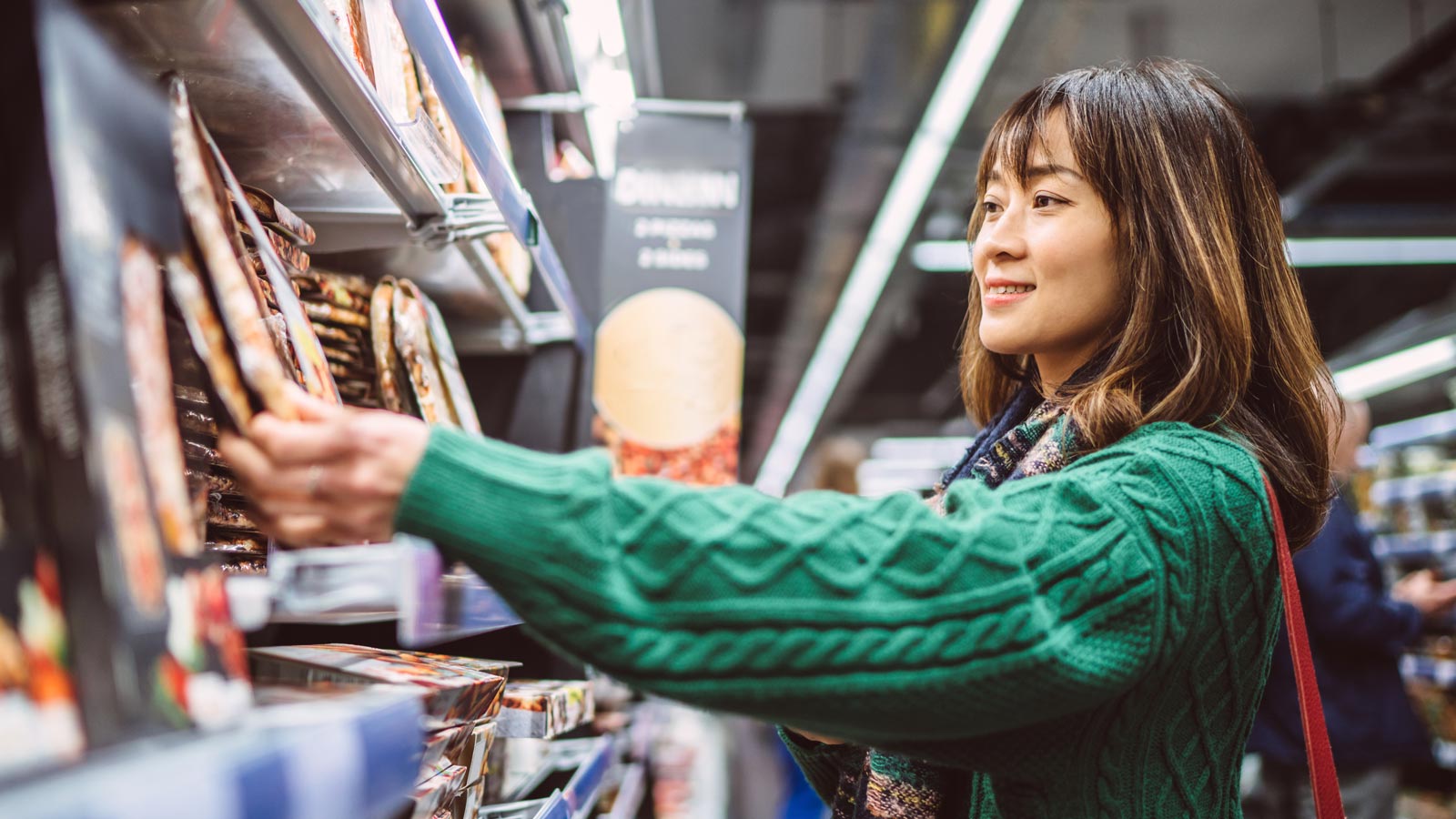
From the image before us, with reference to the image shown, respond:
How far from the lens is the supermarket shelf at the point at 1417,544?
540cm

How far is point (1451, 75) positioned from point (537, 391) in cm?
503

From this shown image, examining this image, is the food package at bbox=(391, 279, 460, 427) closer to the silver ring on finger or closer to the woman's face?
the silver ring on finger

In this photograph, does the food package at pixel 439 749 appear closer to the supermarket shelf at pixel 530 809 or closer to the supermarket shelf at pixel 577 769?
the supermarket shelf at pixel 530 809

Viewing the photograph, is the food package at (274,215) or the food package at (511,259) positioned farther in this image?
the food package at (511,259)

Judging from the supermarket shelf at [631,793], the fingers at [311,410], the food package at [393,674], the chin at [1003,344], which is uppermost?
the chin at [1003,344]

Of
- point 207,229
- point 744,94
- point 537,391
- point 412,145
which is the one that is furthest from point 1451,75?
point 207,229

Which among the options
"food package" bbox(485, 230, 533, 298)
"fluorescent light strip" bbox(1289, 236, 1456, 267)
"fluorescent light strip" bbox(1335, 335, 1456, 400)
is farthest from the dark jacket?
"fluorescent light strip" bbox(1289, 236, 1456, 267)

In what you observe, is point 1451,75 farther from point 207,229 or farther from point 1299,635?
point 207,229

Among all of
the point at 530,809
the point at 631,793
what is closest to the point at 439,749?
the point at 530,809

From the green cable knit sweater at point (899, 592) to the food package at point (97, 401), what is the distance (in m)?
0.16

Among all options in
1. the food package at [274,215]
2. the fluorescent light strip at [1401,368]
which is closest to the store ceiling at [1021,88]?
the fluorescent light strip at [1401,368]

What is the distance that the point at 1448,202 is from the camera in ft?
26.5

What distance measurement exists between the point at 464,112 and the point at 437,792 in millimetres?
755

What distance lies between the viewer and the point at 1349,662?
3311 millimetres
